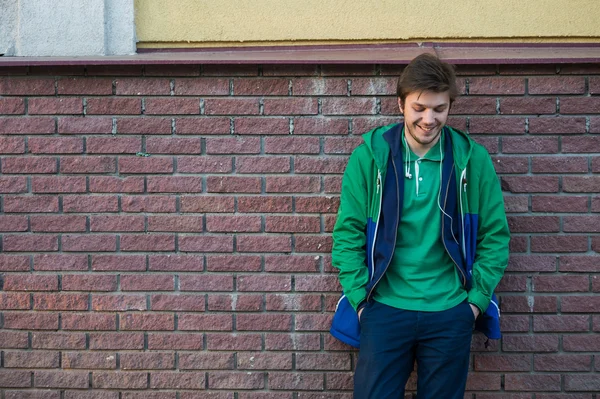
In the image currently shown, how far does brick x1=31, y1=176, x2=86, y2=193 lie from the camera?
3562 mm

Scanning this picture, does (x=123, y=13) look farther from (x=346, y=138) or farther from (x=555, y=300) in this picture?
(x=555, y=300)

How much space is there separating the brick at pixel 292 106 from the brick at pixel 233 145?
0.18m

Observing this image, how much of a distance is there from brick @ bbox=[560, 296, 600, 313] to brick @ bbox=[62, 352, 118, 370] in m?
2.42

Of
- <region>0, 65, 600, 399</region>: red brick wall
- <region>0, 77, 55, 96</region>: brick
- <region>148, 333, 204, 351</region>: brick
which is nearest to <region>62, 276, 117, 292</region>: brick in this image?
<region>0, 65, 600, 399</region>: red brick wall

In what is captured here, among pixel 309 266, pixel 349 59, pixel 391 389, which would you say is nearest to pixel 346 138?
pixel 349 59

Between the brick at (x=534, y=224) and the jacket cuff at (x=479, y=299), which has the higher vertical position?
the brick at (x=534, y=224)

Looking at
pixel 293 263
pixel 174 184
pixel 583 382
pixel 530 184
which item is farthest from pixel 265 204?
pixel 583 382

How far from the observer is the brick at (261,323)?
357cm

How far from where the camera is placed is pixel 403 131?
3.19m

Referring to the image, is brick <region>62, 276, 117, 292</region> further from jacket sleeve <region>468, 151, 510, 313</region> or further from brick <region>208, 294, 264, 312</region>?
jacket sleeve <region>468, 151, 510, 313</region>

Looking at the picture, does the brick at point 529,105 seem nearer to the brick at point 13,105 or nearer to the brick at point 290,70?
the brick at point 290,70

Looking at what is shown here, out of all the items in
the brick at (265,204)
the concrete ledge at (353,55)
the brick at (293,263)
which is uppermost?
the concrete ledge at (353,55)

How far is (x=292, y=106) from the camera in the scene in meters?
3.51

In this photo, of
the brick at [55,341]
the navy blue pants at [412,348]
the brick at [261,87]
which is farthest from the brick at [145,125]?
the navy blue pants at [412,348]
